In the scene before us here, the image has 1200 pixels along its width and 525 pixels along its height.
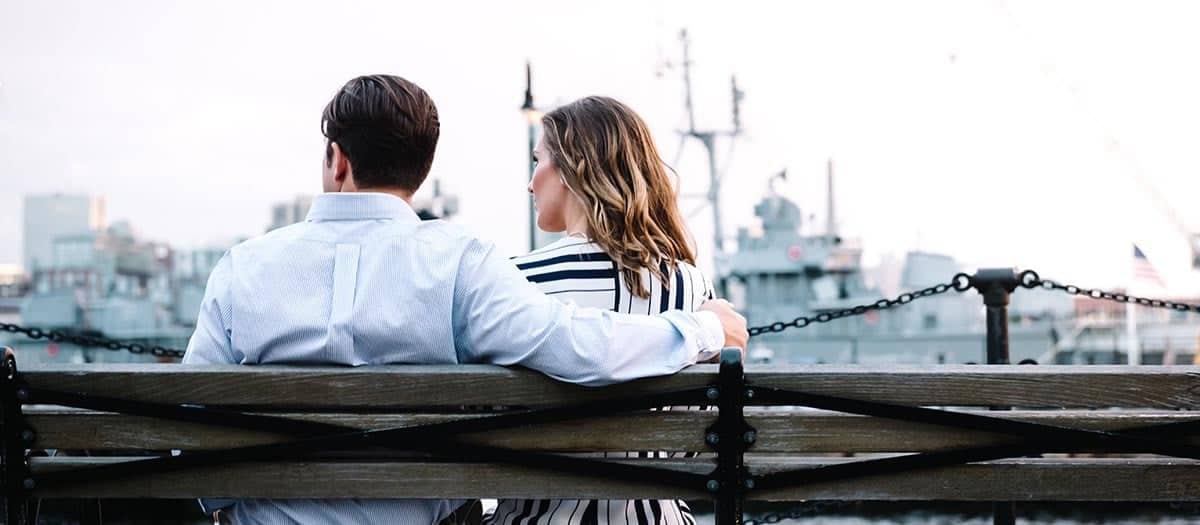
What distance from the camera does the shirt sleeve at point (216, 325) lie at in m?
2.46

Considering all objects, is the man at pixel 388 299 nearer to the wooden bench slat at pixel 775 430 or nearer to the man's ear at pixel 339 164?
the man's ear at pixel 339 164

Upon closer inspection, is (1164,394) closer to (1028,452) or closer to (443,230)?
(1028,452)

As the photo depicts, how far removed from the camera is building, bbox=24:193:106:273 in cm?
5319

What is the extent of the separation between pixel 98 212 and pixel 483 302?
59.2m

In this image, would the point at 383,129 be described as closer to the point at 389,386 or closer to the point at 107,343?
the point at 389,386

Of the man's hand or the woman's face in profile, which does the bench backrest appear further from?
the woman's face in profile

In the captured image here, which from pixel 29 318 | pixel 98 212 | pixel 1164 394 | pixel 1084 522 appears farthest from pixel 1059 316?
pixel 98 212

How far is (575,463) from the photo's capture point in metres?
2.37

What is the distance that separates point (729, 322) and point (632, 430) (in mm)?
395

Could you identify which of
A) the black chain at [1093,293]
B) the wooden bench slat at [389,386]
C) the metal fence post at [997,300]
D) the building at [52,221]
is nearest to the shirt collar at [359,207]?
the wooden bench slat at [389,386]

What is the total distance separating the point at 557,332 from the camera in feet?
7.45

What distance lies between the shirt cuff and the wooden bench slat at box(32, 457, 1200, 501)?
256mm

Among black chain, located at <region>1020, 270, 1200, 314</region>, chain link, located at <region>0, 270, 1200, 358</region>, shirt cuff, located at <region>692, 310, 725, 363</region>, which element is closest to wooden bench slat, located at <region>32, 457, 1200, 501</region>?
shirt cuff, located at <region>692, 310, 725, 363</region>

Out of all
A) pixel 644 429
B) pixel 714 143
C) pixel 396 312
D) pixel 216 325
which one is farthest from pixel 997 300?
pixel 714 143
